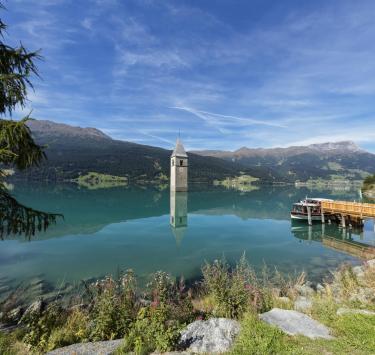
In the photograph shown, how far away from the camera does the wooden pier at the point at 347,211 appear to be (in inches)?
1355

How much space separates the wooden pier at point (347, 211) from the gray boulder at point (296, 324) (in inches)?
1283

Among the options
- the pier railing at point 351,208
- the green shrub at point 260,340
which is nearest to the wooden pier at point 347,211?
the pier railing at point 351,208

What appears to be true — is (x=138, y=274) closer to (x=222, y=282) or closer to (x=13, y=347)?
(x=222, y=282)

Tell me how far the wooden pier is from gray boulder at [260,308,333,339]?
3259 cm

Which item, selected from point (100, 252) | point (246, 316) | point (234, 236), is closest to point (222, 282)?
point (246, 316)

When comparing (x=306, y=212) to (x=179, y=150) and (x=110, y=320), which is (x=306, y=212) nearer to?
(x=110, y=320)

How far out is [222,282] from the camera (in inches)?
330

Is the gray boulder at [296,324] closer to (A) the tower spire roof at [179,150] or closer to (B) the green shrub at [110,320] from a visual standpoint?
(B) the green shrub at [110,320]

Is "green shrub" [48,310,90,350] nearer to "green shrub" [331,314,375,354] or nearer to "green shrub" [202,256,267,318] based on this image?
"green shrub" [202,256,267,318]

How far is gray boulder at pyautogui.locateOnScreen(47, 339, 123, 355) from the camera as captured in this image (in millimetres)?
5586

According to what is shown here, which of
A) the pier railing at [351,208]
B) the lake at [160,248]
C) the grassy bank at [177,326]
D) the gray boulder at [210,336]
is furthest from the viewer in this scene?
the pier railing at [351,208]

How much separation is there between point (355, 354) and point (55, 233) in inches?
1290

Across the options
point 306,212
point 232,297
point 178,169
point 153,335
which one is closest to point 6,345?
point 153,335

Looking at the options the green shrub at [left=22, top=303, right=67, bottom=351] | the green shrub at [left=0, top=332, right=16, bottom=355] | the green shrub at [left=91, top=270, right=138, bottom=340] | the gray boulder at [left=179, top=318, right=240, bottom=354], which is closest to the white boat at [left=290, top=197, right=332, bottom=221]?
the gray boulder at [left=179, top=318, right=240, bottom=354]
